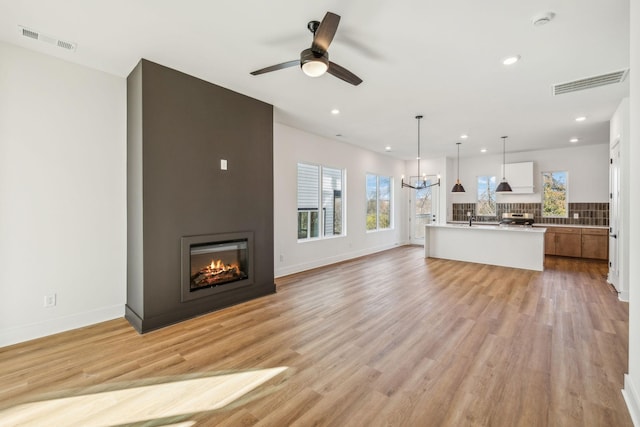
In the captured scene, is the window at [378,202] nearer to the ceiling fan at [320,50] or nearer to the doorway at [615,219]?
the doorway at [615,219]

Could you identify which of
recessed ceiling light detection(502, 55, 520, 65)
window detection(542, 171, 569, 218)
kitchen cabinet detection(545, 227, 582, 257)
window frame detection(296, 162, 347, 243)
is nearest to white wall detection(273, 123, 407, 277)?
window frame detection(296, 162, 347, 243)

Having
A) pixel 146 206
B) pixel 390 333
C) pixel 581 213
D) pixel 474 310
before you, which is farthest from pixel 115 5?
pixel 581 213

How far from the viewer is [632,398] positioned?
6.26 ft

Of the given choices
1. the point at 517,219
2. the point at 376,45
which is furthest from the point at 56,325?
the point at 517,219

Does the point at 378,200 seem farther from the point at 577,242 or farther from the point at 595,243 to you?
the point at 595,243

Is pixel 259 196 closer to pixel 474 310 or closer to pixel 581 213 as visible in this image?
pixel 474 310

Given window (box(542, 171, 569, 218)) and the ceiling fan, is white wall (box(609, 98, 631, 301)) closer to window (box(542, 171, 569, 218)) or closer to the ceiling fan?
window (box(542, 171, 569, 218))

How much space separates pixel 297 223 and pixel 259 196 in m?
1.65

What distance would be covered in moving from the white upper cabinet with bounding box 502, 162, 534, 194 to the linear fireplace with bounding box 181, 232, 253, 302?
7.82 metres

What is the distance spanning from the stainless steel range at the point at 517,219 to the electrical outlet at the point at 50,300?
9490 millimetres

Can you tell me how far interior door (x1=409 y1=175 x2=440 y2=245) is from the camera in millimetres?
9469

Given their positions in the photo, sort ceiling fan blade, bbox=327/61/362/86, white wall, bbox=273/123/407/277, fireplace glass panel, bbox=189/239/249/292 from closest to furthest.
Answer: ceiling fan blade, bbox=327/61/362/86 → fireplace glass panel, bbox=189/239/249/292 → white wall, bbox=273/123/407/277

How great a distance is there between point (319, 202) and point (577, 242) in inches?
257

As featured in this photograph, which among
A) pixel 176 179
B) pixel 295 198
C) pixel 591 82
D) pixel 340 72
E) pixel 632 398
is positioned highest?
pixel 591 82
